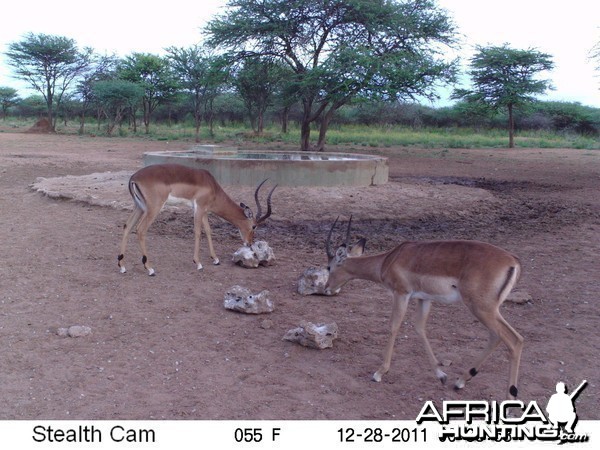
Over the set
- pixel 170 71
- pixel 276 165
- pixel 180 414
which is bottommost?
pixel 180 414

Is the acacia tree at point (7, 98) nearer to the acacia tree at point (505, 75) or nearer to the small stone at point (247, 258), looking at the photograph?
the acacia tree at point (505, 75)

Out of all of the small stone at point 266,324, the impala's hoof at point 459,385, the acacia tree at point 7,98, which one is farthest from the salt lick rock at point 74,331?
the acacia tree at point 7,98

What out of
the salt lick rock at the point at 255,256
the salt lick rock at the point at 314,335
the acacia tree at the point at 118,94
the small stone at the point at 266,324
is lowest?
the small stone at the point at 266,324

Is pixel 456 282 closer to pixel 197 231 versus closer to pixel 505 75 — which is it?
pixel 197 231

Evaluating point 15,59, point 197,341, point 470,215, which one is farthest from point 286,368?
point 15,59

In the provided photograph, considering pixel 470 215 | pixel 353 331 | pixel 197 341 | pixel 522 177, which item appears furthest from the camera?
pixel 522 177

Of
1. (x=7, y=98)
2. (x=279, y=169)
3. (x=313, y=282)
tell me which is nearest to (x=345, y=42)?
(x=279, y=169)

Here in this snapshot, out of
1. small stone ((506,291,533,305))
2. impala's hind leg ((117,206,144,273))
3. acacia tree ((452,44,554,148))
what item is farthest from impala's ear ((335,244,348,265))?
acacia tree ((452,44,554,148))

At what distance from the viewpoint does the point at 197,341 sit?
17.1 feet

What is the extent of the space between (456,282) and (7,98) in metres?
62.3

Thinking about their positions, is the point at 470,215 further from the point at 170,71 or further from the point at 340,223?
the point at 170,71

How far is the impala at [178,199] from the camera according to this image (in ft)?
24.4

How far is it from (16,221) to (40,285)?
3568mm

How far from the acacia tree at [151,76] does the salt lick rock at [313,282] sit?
1459 inches
